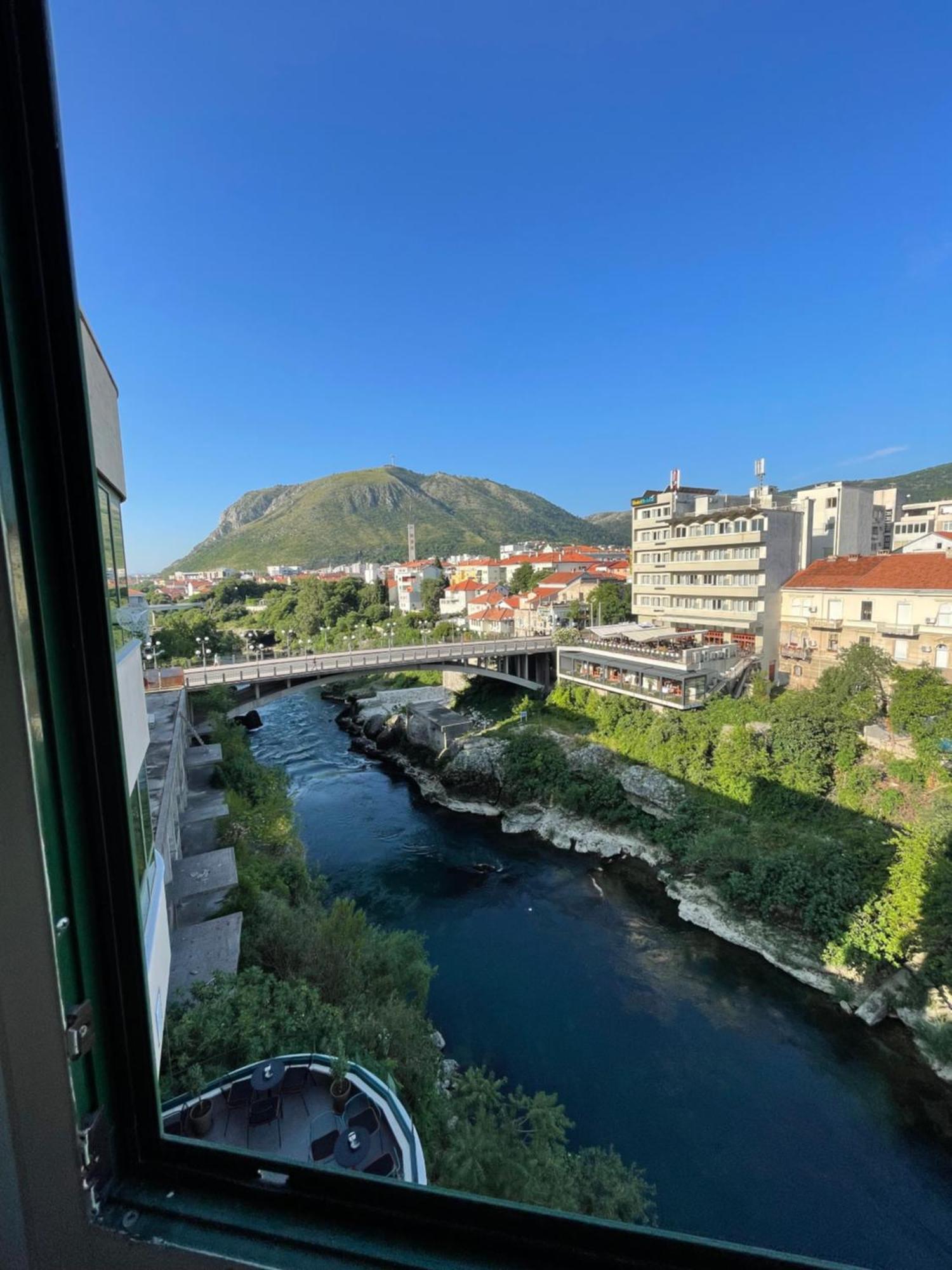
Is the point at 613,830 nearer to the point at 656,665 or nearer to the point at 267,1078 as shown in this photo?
the point at 656,665

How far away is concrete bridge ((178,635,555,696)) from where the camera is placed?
439 inches

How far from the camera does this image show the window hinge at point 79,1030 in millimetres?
520

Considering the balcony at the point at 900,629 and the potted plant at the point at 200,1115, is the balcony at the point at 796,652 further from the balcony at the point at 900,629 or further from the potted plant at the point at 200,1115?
the potted plant at the point at 200,1115

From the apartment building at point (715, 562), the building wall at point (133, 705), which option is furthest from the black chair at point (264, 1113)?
the apartment building at point (715, 562)

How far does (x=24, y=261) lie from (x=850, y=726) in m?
10.4

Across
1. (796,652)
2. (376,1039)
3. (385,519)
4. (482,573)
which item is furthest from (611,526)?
(376,1039)

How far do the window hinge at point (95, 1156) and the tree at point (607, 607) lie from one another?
17745mm

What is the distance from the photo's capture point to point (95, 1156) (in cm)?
54

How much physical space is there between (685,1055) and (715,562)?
969cm

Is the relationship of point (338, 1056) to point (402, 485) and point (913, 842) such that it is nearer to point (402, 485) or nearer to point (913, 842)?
point (913, 842)

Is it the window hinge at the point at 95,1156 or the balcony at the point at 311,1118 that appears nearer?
the window hinge at the point at 95,1156

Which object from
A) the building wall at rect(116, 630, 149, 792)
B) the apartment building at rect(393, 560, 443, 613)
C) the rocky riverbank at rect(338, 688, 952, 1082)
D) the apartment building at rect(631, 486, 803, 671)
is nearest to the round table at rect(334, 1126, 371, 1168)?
the building wall at rect(116, 630, 149, 792)

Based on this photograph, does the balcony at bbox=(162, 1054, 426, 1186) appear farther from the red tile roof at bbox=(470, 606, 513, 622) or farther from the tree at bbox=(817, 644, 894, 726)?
the red tile roof at bbox=(470, 606, 513, 622)

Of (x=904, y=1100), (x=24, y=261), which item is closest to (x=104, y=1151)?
(x=24, y=261)
